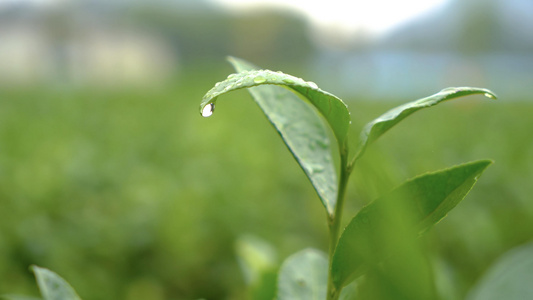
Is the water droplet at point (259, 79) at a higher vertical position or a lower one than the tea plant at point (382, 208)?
A: higher

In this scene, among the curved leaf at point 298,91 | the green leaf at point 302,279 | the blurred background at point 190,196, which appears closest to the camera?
the curved leaf at point 298,91

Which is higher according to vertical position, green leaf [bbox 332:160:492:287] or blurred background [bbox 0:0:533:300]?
green leaf [bbox 332:160:492:287]

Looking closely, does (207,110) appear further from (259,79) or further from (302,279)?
(302,279)

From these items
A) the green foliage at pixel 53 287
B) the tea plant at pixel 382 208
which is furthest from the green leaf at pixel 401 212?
the green foliage at pixel 53 287

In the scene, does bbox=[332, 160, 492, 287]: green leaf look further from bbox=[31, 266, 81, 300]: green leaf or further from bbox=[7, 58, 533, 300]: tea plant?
bbox=[31, 266, 81, 300]: green leaf

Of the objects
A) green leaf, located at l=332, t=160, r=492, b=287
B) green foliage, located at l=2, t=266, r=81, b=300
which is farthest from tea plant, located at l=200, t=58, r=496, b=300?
green foliage, located at l=2, t=266, r=81, b=300

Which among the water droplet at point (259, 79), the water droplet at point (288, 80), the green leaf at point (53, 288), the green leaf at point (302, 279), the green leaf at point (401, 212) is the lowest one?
the green leaf at point (302, 279)

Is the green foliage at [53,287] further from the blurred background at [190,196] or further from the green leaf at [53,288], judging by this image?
the blurred background at [190,196]
